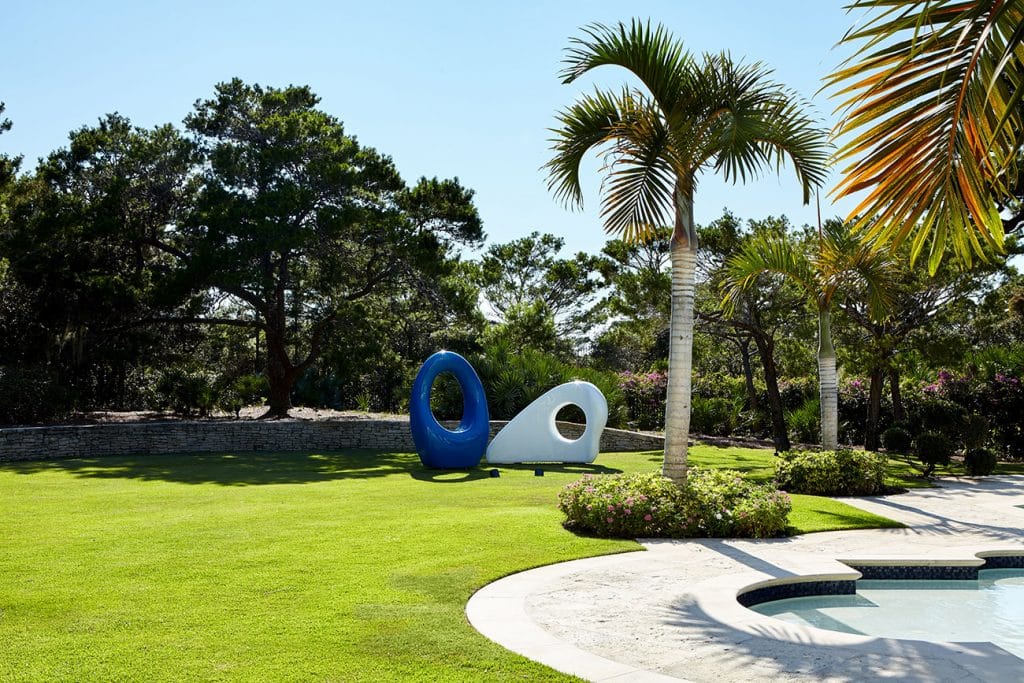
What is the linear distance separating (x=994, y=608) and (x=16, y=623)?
27.0 feet

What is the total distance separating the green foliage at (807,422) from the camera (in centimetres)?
2392

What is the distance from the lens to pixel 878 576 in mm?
8258

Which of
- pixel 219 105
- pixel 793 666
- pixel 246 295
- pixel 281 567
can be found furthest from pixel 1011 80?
pixel 219 105

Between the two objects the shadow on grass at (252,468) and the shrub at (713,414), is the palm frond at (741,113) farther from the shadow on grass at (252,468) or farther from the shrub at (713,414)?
the shrub at (713,414)

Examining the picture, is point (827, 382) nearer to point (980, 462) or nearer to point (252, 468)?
point (980, 462)

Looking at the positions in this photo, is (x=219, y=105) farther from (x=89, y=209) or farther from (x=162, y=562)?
(x=162, y=562)

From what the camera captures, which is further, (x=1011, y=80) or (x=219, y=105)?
(x=219, y=105)

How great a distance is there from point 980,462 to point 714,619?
1331 cm

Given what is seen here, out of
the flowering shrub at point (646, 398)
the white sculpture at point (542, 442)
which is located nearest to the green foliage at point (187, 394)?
the white sculpture at point (542, 442)

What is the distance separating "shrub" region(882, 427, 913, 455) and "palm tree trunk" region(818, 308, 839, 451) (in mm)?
7340

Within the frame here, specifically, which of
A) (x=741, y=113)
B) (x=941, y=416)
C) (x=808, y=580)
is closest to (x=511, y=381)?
(x=941, y=416)

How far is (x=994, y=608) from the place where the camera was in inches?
298

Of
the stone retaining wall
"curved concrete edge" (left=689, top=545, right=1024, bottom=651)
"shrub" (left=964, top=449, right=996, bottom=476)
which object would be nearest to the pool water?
"curved concrete edge" (left=689, top=545, right=1024, bottom=651)

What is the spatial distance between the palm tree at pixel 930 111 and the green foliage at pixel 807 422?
20806 mm
